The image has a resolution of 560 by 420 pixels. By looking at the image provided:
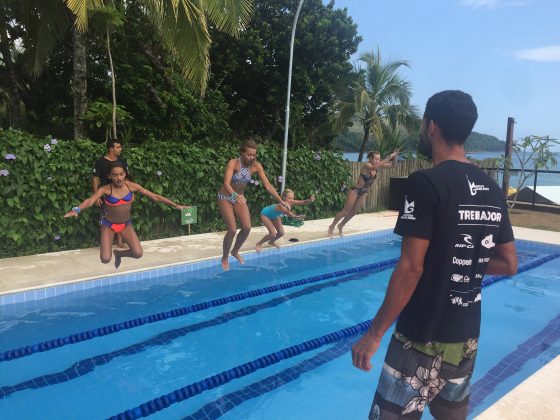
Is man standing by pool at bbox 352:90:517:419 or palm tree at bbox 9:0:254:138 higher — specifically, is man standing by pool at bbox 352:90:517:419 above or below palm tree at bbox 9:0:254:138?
below

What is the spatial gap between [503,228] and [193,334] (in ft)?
13.8

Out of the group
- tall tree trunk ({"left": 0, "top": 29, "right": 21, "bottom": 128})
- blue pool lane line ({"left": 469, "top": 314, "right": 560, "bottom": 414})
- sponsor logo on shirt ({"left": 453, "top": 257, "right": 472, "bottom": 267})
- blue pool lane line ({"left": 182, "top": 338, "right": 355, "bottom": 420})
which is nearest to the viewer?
sponsor logo on shirt ({"left": 453, "top": 257, "right": 472, "bottom": 267})

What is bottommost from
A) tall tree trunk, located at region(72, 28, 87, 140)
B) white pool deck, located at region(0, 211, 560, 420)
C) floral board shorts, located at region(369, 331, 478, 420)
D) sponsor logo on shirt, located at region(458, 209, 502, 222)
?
white pool deck, located at region(0, 211, 560, 420)

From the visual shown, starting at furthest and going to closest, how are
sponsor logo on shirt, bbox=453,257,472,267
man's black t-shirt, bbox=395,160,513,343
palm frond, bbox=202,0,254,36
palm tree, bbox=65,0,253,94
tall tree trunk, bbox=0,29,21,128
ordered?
1. tall tree trunk, bbox=0,29,21,128
2. palm frond, bbox=202,0,254,36
3. palm tree, bbox=65,0,253,94
4. sponsor logo on shirt, bbox=453,257,472,267
5. man's black t-shirt, bbox=395,160,513,343

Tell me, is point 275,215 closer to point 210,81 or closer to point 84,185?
point 84,185

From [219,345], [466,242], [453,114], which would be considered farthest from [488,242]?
[219,345]

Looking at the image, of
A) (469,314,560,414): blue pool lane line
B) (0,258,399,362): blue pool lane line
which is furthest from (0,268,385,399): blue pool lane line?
(469,314,560,414): blue pool lane line

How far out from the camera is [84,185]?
849 cm

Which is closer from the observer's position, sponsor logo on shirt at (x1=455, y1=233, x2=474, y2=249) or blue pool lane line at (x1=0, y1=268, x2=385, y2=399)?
sponsor logo on shirt at (x1=455, y1=233, x2=474, y2=249)

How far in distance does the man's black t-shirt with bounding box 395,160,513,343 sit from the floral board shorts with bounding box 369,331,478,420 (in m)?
0.06

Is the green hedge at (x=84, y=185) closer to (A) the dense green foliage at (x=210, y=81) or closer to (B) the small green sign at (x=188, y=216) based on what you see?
(B) the small green sign at (x=188, y=216)

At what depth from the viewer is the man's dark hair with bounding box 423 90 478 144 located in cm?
195

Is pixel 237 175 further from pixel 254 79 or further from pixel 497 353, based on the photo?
pixel 254 79

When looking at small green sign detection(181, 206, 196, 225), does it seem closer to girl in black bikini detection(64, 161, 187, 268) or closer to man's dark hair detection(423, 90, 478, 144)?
girl in black bikini detection(64, 161, 187, 268)
